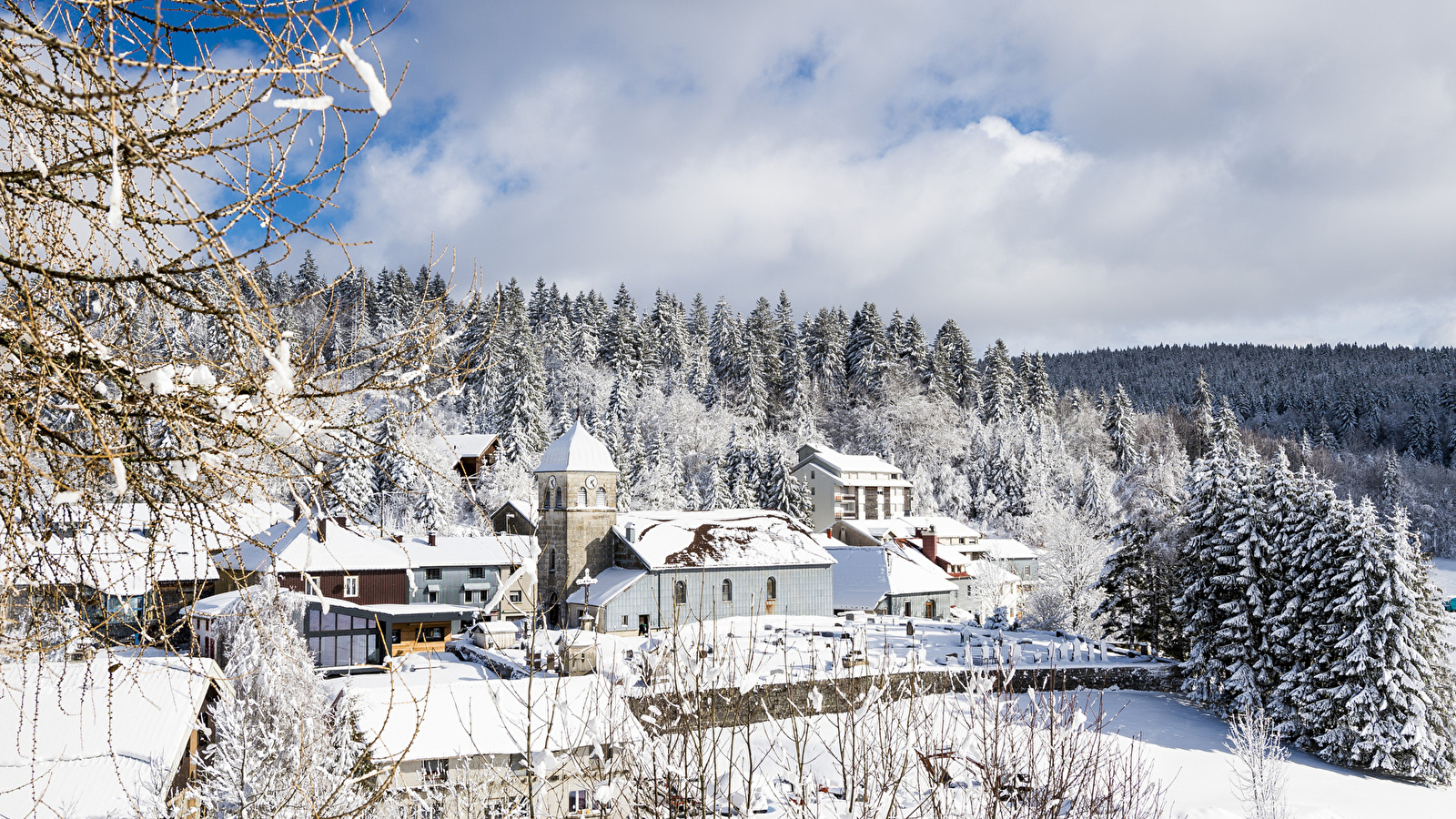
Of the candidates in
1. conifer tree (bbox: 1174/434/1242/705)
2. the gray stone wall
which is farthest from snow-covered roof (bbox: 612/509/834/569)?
conifer tree (bbox: 1174/434/1242/705)

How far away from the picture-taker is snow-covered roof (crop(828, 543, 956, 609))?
4109 centimetres

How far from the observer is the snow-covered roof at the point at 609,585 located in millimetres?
35531

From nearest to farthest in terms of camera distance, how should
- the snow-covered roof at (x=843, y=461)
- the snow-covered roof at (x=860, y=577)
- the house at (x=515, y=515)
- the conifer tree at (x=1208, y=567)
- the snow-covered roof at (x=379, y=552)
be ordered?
the conifer tree at (x=1208, y=567) < the snow-covered roof at (x=379, y=552) < the snow-covered roof at (x=860, y=577) < the house at (x=515, y=515) < the snow-covered roof at (x=843, y=461)

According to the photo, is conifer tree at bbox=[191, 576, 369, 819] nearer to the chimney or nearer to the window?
the window

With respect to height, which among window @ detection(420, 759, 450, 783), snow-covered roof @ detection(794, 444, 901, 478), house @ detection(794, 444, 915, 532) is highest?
snow-covered roof @ detection(794, 444, 901, 478)

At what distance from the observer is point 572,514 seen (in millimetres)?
38875

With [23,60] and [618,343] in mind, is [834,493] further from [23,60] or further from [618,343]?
[23,60]

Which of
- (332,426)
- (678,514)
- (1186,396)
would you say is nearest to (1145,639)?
(678,514)

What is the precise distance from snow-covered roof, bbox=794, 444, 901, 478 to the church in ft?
71.5

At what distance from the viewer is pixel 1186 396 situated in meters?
115

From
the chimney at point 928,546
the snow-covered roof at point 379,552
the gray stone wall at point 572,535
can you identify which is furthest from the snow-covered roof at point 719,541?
the chimney at point 928,546

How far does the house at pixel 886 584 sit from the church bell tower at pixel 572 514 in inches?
418

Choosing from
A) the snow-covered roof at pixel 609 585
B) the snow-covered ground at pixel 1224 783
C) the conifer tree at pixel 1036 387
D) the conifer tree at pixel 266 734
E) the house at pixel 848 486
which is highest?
the conifer tree at pixel 1036 387

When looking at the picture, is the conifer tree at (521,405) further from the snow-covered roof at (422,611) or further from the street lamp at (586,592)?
the street lamp at (586,592)
